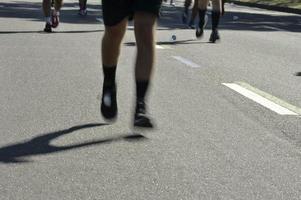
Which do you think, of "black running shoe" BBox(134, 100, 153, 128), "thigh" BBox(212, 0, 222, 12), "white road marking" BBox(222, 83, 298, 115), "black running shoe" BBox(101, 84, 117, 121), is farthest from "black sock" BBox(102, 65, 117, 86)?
"thigh" BBox(212, 0, 222, 12)

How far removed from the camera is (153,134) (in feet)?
17.3

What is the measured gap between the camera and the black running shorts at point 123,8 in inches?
187

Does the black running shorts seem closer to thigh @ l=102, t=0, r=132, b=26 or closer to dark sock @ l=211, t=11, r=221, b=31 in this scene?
thigh @ l=102, t=0, r=132, b=26

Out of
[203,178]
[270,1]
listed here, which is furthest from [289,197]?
[270,1]

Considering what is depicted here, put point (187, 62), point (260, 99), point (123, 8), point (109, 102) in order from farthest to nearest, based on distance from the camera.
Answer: point (187, 62)
point (260, 99)
point (109, 102)
point (123, 8)

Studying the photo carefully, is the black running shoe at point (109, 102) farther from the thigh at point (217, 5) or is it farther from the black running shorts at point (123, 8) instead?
the thigh at point (217, 5)

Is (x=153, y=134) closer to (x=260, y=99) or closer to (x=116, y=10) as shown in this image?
(x=116, y=10)

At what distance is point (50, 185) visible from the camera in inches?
156

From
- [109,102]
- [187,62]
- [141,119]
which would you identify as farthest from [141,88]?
[187,62]

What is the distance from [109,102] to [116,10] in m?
0.65

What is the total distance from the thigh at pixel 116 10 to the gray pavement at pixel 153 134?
2.59 ft

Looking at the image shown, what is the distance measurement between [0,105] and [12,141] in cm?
136

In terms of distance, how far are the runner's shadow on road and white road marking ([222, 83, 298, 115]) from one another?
1.64 metres

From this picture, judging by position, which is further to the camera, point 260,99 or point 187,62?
point 187,62
